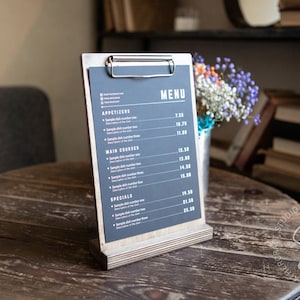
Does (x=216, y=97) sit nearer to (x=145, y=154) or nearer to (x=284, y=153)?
(x=145, y=154)

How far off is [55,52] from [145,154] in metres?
1.40

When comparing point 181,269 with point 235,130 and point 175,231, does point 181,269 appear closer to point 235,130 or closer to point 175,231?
point 175,231

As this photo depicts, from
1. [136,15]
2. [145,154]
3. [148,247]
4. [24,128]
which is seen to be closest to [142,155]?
[145,154]

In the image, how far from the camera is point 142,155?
0.86 m

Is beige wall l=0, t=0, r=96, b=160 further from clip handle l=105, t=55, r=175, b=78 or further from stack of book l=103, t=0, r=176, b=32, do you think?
clip handle l=105, t=55, r=175, b=78

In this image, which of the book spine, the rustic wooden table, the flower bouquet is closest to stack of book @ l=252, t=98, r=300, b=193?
the book spine

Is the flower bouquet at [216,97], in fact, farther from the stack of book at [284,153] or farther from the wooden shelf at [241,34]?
the stack of book at [284,153]

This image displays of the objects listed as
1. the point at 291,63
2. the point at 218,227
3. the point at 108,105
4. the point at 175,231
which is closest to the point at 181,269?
the point at 175,231

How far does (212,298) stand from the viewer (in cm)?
72

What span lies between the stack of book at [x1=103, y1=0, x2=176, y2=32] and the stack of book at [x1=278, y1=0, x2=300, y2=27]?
0.78 metres

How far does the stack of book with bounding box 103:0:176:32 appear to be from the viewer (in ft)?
6.84

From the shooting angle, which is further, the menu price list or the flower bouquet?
the flower bouquet

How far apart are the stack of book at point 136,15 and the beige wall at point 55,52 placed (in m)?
0.13

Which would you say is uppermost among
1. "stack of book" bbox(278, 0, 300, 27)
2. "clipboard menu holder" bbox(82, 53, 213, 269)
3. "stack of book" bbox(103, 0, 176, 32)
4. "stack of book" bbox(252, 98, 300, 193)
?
"stack of book" bbox(103, 0, 176, 32)
